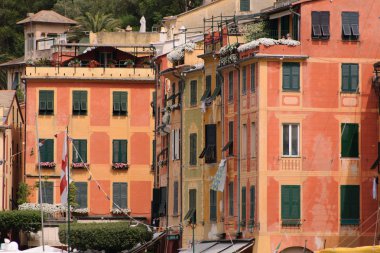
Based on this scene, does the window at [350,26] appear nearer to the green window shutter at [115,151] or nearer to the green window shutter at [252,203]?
the green window shutter at [252,203]

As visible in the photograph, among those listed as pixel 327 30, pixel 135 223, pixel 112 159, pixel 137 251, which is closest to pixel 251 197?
pixel 327 30

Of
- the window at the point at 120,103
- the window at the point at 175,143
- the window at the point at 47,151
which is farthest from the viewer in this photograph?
the window at the point at 120,103

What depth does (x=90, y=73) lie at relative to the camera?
117 metres

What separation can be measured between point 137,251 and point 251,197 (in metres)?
20.5

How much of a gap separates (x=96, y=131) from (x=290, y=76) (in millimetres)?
35597

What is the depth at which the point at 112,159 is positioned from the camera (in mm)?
116812

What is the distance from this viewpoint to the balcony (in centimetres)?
11606

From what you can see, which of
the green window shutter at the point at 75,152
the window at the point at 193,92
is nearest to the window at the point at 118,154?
the green window shutter at the point at 75,152

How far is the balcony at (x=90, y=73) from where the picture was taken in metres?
116

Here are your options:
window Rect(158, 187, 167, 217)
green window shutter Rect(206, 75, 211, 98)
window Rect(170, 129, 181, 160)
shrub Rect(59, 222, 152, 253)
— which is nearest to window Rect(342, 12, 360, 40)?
green window shutter Rect(206, 75, 211, 98)

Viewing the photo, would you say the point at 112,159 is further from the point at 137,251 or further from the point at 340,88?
the point at 340,88

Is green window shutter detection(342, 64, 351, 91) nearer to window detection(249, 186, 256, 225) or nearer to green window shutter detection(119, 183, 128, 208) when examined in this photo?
window detection(249, 186, 256, 225)

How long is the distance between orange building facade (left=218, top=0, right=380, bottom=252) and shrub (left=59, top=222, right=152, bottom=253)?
2100cm

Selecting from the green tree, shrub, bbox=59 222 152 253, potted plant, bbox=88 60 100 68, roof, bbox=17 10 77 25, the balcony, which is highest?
roof, bbox=17 10 77 25
